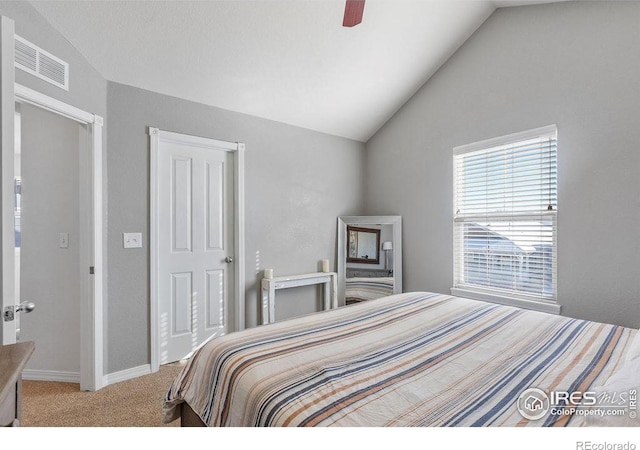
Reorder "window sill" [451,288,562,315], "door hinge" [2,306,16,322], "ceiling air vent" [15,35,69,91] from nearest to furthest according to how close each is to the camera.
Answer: "door hinge" [2,306,16,322], "ceiling air vent" [15,35,69,91], "window sill" [451,288,562,315]

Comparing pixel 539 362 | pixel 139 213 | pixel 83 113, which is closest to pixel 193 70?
pixel 83 113

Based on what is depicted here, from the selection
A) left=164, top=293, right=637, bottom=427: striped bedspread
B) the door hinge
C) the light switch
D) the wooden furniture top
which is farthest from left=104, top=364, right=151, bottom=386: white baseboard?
the wooden furniture top

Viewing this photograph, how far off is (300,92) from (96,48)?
1.49 m

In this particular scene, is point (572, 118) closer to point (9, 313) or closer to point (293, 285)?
point (293, 285)

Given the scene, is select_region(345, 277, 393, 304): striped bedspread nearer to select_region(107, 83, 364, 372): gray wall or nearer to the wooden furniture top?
select_region(107, 83, 364, 372): gray wall

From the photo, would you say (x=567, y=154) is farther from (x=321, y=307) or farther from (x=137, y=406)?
(x=137, y=406)

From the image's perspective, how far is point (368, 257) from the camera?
339 cm

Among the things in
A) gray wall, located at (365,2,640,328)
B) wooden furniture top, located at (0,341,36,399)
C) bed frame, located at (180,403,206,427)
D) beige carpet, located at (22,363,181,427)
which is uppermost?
gray wall, located at (365,2,640,328)

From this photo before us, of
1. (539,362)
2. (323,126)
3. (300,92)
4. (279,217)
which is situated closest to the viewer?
(539,362)

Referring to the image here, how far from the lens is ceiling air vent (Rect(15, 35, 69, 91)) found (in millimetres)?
1678

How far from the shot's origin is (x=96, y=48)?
79.7 inches

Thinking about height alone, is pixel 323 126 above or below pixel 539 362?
above

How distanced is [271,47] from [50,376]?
9.70ft

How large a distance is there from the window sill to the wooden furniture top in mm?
2836
